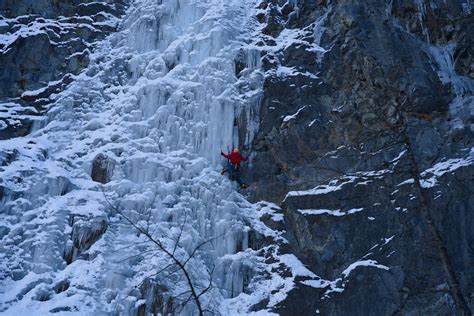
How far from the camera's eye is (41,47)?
16703mm

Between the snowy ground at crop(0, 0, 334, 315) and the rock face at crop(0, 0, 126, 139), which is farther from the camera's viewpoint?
the rock face at crop(0, 0, 126, 139)

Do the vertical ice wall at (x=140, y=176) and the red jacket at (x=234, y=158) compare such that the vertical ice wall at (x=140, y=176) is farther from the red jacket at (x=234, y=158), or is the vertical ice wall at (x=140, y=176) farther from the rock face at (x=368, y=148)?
the rock face at (x=368, y=148)

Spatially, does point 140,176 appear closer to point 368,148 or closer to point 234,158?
point 234,158

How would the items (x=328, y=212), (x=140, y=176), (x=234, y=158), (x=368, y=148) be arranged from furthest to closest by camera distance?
(x=140, y=176), (x=234, y=158), (x=368, y=148), (x=328, y=212)

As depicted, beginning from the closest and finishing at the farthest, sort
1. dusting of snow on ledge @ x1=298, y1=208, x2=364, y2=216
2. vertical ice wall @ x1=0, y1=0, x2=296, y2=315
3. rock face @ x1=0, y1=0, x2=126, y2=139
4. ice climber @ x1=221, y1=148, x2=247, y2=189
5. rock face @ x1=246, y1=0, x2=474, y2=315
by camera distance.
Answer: rock face @ x1=246, y1=0, x2=474, y2=315 < vertical ice wall @ x1=0, y1=0, x2=296, y2=315 < dusting of snow on ledge @ x1=298, y1=208, x2=364, y2=216 < ice climber @ x1=221, y1=148, x2=247, y2=189 < rock face @ x1=0, y1=0, x2=126, y2=139

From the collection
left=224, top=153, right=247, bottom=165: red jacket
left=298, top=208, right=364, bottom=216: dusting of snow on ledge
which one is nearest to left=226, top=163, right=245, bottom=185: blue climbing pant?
left=224, top=153, right=247, bottom=165: red jacket

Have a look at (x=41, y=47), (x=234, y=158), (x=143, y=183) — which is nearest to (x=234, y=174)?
(x=234, y=158)

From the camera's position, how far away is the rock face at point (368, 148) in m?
11.5

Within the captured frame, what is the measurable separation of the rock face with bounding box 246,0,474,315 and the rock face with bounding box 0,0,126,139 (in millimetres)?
5380

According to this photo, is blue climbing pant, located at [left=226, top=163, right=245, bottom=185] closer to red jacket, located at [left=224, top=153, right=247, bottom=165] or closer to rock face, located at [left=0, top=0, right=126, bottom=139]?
red jacket, located at [left=224, top=153, right=247, bottom=165]

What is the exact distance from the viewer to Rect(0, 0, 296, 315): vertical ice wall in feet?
38.4

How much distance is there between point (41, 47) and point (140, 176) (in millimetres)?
5927

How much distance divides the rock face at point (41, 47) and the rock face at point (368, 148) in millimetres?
5380

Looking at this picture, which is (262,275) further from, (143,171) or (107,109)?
(107,109)
